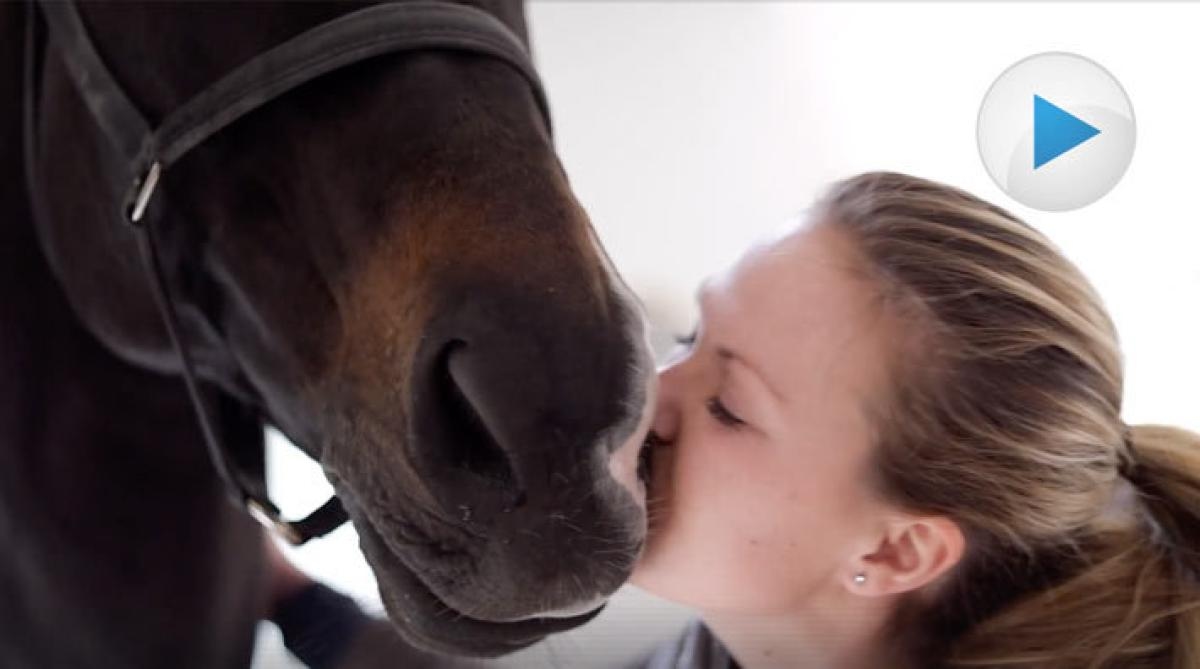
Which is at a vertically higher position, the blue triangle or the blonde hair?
the blue triangle

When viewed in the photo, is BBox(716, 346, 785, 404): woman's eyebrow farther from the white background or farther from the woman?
the white background

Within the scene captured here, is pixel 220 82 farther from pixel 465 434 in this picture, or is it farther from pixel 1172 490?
pixel 1172 490

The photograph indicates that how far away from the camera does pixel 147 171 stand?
42cm

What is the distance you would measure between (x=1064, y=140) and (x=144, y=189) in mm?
701

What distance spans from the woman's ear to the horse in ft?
0.76

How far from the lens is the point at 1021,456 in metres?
0.58

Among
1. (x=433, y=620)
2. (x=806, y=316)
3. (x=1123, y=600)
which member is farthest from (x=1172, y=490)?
(x=433, y=620)

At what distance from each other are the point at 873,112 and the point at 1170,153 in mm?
297

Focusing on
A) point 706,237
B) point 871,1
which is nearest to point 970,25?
point 871,1

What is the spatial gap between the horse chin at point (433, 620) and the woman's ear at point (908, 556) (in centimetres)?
24

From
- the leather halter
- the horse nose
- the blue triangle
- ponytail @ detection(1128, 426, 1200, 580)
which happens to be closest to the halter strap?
the leather halter

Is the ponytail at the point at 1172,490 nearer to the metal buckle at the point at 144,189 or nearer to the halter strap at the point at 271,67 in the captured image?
the halter strap at the point at 271,67

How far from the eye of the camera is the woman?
Result: 566 mm

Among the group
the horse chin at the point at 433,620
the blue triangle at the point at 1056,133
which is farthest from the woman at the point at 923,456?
the blue triangle at the point at 1056,133
